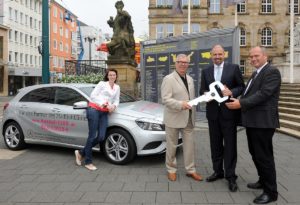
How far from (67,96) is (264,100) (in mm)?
4498

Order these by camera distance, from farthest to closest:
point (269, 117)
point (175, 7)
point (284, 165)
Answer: point (175, 7) → point (284, 165) → point (269, 117)

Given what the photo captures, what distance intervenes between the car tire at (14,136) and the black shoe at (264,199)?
558 cm

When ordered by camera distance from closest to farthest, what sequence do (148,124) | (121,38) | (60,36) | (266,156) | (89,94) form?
(266,156), (148,124), (89,94), (121,38), (60,36)

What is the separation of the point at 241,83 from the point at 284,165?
2336 mm

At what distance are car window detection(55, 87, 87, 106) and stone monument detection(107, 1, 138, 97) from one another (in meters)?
7.85

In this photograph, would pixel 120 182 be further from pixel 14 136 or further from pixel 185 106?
pixel 14 136

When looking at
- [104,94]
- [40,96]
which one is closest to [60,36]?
[40,96]

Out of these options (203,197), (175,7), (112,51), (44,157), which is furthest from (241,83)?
(175,7)

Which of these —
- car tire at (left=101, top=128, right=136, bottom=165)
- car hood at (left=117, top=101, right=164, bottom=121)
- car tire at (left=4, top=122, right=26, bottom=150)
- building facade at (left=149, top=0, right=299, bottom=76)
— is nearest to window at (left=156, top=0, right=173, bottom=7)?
building facade at (left=149, top=0, right=299, bottom=76)

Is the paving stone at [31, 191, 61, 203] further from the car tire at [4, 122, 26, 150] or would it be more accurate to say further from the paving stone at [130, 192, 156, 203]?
the car tire at [4, 122, 26, 150]

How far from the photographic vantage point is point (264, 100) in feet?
16.0

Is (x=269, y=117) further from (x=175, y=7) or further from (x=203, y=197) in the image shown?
(x=175, y=7)

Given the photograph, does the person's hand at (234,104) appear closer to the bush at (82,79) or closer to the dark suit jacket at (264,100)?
the dark suit jacket at (264,100)

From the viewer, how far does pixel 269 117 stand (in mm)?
4918
